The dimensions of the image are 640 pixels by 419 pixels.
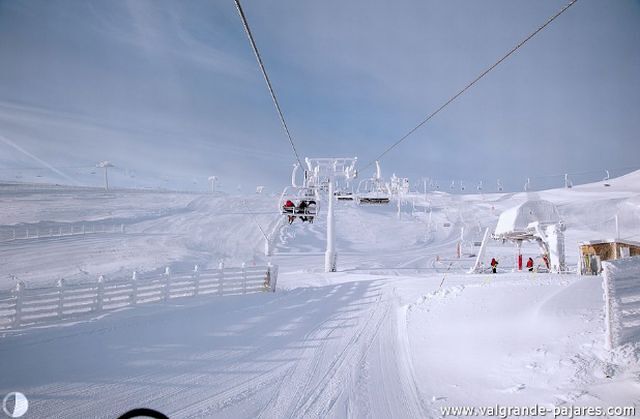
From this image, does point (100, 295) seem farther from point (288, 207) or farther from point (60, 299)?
point (288, 207)

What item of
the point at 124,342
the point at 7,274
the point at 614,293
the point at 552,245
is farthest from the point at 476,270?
the point at 7,274

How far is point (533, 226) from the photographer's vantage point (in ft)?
71.4

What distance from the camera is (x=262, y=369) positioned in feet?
20.1

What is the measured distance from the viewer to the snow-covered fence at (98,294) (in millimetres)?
8961

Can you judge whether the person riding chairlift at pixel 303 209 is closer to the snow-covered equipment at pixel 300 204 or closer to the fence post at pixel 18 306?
the snow-covered equipment at pixel 300 204

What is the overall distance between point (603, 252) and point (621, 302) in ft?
63.7

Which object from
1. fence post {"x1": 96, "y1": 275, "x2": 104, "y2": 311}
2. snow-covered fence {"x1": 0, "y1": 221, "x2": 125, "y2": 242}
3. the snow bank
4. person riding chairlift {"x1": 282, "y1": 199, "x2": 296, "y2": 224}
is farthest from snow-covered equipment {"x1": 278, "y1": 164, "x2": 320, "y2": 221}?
snow-covered fence {"x1": 0, "y1": 221, "x2": 125, "y2": 242}

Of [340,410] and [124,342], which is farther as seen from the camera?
[124,342]

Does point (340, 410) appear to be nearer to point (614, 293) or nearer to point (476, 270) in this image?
→ point (614, 293)

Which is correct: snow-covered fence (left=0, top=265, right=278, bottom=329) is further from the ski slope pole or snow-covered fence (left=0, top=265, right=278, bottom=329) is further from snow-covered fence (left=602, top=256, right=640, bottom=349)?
snow-covered fence (left=602, top=256, right=640, bottom=349)

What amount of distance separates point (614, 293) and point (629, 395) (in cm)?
176

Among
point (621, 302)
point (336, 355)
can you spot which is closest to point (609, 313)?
point (621, 302)

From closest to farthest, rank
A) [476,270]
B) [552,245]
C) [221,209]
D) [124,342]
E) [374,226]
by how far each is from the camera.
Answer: [124,342] → [552,245] → [476,270] → [374,226] → [221,209]

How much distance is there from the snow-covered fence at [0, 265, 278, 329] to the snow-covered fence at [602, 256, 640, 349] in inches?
489
